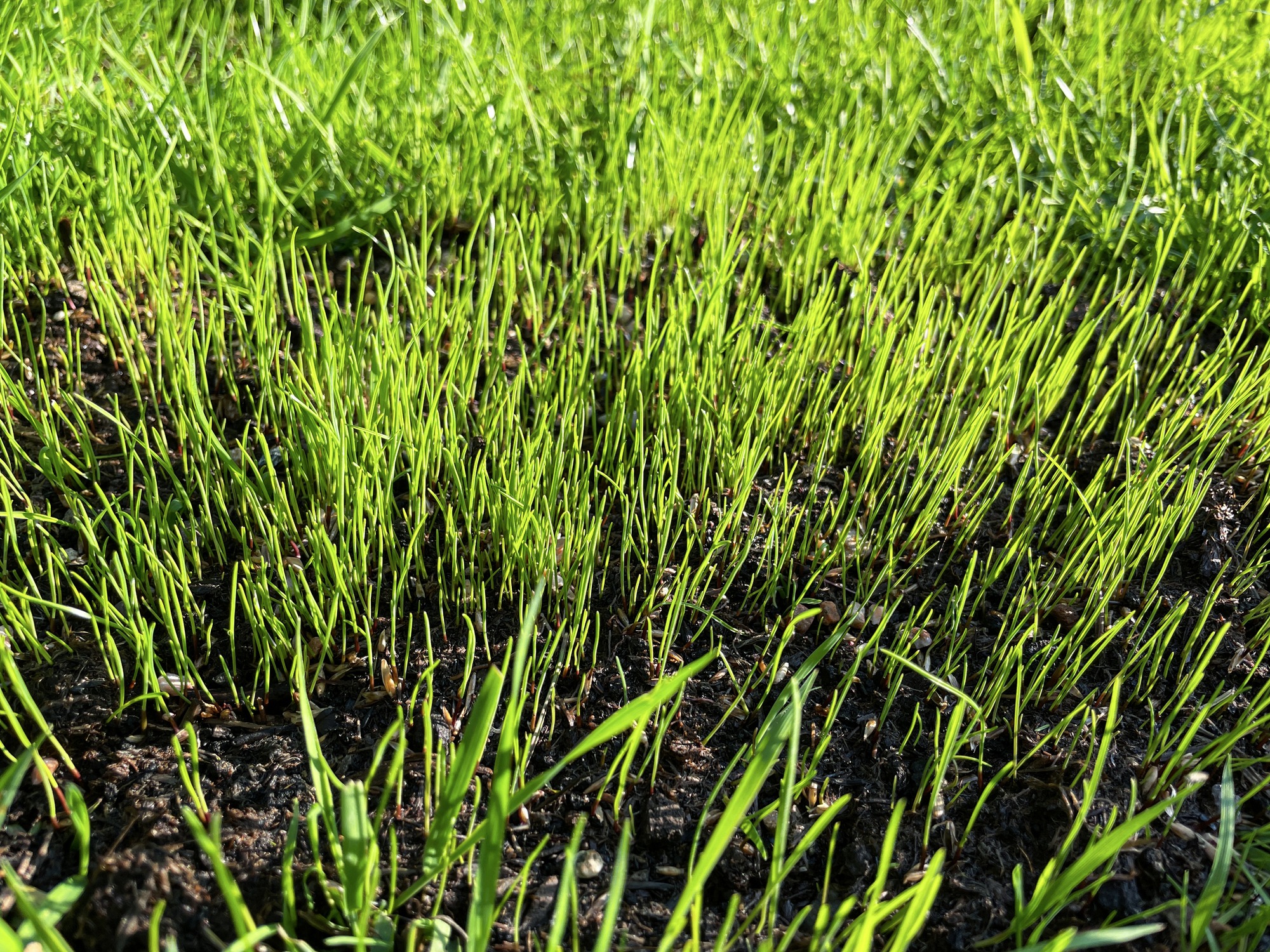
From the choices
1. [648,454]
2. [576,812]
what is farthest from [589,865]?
[648,454]

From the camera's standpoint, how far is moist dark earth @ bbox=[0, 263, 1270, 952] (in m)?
1.15

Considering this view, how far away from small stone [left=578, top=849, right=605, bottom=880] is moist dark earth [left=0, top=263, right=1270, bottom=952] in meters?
0.01

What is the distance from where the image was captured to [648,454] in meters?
1.71

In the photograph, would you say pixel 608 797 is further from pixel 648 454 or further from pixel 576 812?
pixel 648 454

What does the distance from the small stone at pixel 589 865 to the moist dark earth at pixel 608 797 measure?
0.04 feet

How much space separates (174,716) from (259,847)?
10.3 inches

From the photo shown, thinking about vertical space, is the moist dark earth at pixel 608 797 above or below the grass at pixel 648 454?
below

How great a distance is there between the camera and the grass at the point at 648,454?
1.18m

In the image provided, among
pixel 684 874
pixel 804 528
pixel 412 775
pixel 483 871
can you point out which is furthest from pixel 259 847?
pixel 804 528

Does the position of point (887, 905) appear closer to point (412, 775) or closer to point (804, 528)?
point (412, 775)

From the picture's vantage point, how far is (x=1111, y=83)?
99.3 inches

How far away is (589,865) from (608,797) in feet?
0.34

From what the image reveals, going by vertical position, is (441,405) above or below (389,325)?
below

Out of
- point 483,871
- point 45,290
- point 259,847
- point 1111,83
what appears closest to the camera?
point 483,871
